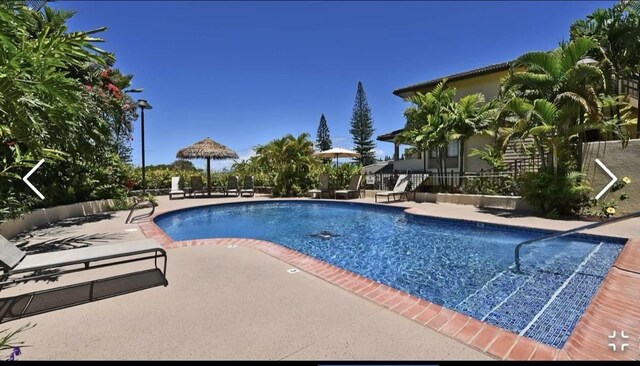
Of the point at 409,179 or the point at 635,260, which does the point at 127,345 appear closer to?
the point at 635,260

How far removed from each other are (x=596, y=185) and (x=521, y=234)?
4029mm

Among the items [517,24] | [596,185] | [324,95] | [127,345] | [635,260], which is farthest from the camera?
[324,95]

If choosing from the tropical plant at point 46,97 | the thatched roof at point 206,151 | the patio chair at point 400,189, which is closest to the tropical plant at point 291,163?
the thatched roof at point 206,151

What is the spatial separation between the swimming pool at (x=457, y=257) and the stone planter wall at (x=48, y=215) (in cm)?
261

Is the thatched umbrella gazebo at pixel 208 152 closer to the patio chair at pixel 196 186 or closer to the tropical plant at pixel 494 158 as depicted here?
the patio chair at pixel 196 186

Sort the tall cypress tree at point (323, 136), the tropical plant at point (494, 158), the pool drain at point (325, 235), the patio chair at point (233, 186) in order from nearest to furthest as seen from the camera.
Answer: the pool drain at point (325, 235) < the tropical plant at point (494, 158) < the patio chair at point (233, 186) < the tall cypress tree at point (323, 136)

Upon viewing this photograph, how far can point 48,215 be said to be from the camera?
916 cm

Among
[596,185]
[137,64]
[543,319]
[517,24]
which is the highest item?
[137,64]

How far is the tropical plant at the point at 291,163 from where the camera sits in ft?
58.3

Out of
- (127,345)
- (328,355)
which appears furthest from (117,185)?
(328,355)

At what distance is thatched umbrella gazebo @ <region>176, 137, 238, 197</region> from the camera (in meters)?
18.4

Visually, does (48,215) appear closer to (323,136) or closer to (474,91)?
(474,91)

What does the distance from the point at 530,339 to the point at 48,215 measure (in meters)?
12.2

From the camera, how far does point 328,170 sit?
58.1 ft
